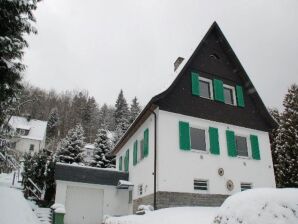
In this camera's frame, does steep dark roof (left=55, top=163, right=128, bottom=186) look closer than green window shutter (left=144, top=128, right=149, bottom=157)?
No

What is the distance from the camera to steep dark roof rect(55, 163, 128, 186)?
52.4 ft

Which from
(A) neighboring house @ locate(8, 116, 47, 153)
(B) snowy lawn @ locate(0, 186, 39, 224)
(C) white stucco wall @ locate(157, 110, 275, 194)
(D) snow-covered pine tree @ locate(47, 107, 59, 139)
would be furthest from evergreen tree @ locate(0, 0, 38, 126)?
(D) snow-covered pine tree @ locate(47, 107, 59, 139)

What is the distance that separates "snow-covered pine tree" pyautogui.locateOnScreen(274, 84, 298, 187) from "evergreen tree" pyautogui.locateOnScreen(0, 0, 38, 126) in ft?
76.7

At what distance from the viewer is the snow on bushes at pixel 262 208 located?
416 centimetres

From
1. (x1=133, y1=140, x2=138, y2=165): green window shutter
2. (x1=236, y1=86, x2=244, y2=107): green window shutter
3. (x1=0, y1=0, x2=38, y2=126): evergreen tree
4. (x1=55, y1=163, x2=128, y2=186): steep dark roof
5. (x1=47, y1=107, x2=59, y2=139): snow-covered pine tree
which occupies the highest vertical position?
(x1=47, y1=107, x2=59, y2=139): snow-covered pine tree

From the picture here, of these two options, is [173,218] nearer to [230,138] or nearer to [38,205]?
[230,138]

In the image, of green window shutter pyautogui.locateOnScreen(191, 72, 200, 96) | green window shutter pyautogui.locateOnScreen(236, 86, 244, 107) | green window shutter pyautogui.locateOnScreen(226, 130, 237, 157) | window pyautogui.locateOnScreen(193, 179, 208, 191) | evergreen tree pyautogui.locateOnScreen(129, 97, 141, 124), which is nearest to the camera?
window pyautogui.locateOnScreen(193, 179, 208, 191)

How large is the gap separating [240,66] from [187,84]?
13.1 feet

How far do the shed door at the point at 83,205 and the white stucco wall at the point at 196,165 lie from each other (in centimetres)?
581

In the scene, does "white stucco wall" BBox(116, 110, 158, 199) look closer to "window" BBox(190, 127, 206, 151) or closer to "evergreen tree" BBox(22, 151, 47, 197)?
"window" BBox(190, 127, 206, 151)

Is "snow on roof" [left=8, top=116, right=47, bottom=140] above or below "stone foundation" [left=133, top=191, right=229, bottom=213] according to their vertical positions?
above

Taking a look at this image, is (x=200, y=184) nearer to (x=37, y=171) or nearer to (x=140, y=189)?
(x=140, y=189)

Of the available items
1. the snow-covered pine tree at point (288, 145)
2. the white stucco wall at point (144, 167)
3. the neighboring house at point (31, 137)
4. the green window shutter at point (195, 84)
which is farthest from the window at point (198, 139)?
the neighboring house at point (31, 137)

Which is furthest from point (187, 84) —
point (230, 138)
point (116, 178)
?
point (116, 178)
